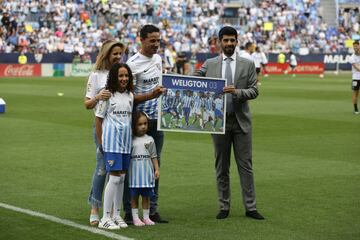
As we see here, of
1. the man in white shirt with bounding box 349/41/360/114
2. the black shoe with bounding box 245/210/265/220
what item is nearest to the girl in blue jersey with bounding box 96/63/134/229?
the black shoe with bounding box 245/210/265/220

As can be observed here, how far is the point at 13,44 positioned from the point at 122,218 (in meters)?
41.9

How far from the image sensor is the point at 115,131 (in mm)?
8703

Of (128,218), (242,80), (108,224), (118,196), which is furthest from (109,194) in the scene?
(242,80)

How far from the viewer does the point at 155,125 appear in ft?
30.3

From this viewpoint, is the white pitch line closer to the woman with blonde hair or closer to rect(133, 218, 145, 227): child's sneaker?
→ the woman with blonde hair

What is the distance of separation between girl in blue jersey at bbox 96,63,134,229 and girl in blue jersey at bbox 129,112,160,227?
0.12m

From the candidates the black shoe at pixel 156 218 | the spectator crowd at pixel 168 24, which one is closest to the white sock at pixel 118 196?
the black shoe at pixel 156 218

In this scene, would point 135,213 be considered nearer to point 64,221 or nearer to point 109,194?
point 109,194

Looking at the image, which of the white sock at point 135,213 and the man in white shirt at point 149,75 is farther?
the man in white shirt at point 149,75

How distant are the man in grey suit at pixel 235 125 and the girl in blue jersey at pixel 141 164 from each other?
943mm

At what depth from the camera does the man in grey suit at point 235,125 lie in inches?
373

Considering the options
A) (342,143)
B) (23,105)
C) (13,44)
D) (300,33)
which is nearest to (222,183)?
(342,143)

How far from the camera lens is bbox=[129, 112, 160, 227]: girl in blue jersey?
892 cm

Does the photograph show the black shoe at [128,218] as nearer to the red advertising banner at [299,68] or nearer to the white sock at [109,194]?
the white sock at [109,194]
